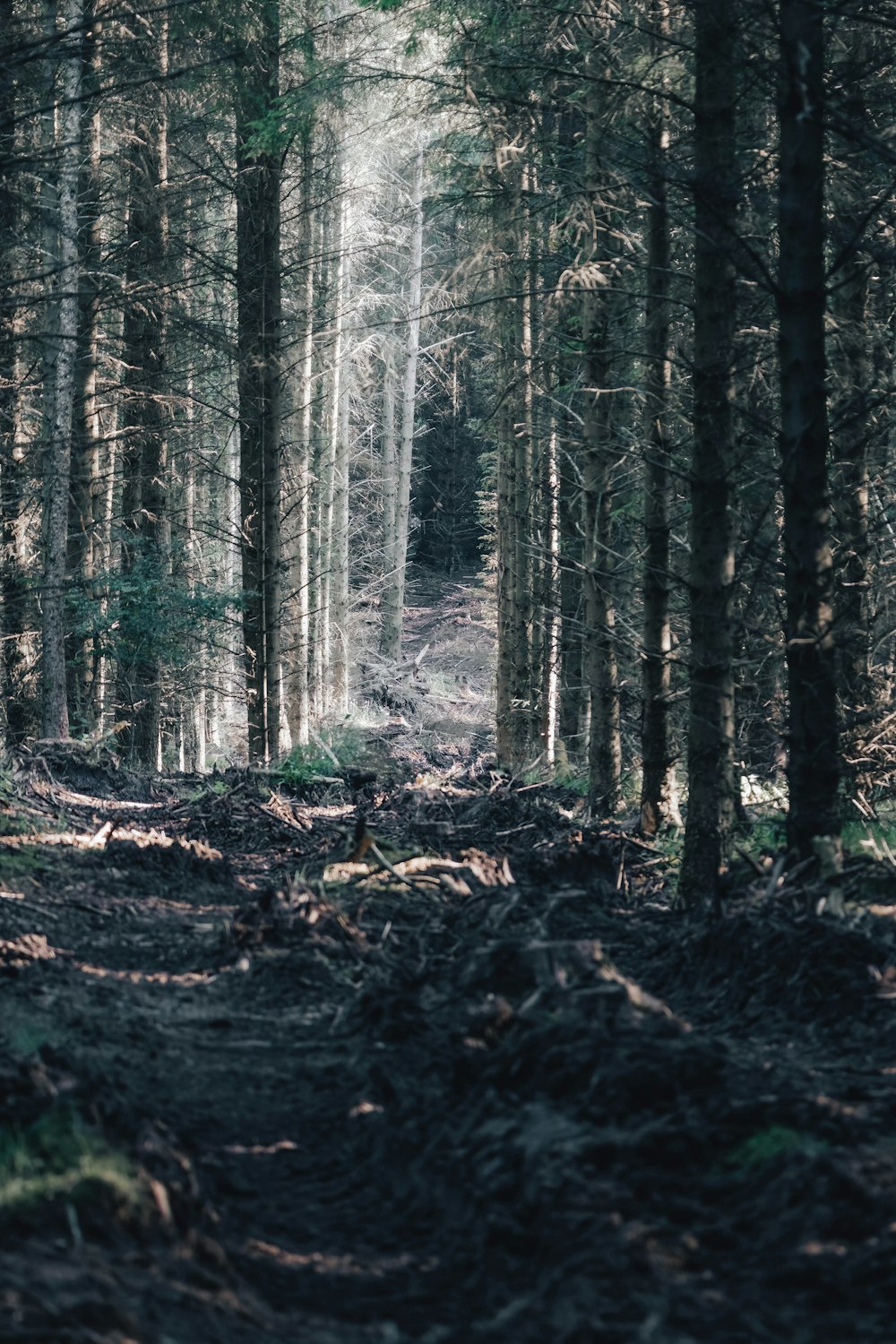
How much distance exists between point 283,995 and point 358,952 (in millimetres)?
628

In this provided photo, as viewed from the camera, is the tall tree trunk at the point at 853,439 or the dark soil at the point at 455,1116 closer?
the dark soil at the point at 455,1116

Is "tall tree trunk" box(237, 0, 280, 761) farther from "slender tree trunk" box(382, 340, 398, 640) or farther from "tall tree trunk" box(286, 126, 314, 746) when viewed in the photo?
"slender tree trunk" box(382, 340, 398, 640)

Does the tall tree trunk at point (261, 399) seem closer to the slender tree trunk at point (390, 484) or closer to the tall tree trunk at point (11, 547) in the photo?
the tall tree trunk at point (11, 547)

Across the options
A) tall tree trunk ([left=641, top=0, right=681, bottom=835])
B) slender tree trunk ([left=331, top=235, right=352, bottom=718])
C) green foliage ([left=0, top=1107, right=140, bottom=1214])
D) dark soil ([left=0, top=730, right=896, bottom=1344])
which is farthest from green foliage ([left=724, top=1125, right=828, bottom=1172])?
slender tree trunk ([left=331, top=235, right=352, bottom=718])

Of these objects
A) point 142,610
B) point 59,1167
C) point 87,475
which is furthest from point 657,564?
point 87,475

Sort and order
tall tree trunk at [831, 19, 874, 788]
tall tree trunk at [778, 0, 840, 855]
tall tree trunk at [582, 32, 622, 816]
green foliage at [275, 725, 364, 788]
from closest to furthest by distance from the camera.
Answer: tall tree trunk at [778, 0, 840, 855]
tall tree trunk at [831, 19, 874, 788]
tall tree trunk at [582, 32, 622, 816]
green foliage at [275, 725, 364, 788]

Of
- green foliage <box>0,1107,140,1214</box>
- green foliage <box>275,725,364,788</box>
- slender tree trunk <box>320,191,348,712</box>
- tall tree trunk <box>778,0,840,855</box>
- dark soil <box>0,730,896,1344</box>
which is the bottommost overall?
dark soil <box>0,730,896,1344</box>

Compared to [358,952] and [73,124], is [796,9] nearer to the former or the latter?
[358,952]

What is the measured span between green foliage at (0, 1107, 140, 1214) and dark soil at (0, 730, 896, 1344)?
3 cm

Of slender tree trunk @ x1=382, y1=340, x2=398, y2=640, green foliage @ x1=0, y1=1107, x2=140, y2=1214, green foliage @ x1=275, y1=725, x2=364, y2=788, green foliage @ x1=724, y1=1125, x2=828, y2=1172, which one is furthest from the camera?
slender tree trunk @ x1=382, y1=340, x2=398, y2=640

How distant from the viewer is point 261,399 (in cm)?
1463

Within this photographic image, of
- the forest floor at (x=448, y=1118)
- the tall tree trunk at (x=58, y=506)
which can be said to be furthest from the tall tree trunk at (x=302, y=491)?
the forest floor at (x=448, y=1118)

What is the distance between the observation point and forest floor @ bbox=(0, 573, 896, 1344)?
2.42 metres

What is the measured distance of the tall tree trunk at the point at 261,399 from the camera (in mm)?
14727
